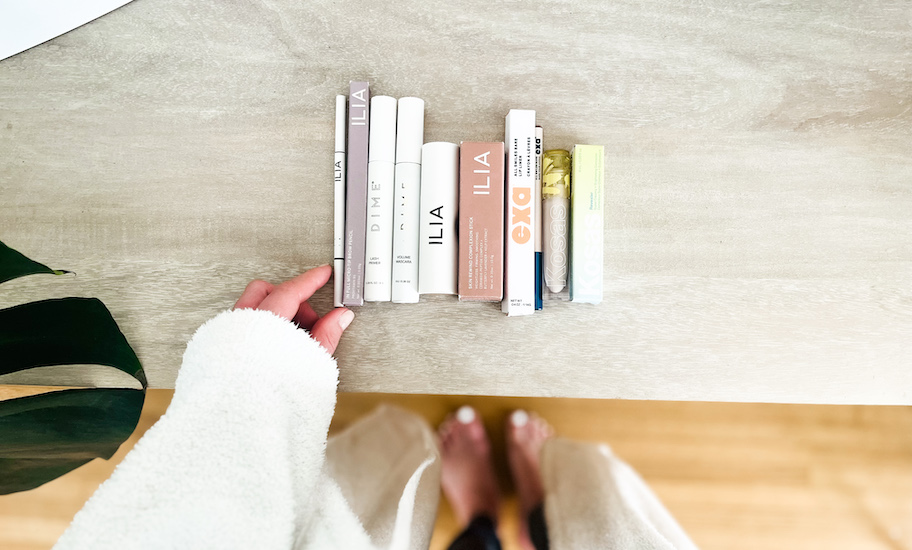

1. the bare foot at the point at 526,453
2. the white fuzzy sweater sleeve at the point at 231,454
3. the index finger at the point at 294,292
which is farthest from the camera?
the bare foot at the point at 526,453

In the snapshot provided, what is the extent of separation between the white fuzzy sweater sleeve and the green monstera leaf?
0.32 ft

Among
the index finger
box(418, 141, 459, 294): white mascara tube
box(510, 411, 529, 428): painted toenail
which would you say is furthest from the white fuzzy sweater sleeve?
box(510, 411, 529, 428): painted toenail

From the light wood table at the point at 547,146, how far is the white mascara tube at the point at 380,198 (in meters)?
0.04

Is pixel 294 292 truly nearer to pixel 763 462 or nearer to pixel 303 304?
pixel 303 304

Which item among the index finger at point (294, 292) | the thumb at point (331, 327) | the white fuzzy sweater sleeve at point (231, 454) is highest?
the index finger at point (294, 292)

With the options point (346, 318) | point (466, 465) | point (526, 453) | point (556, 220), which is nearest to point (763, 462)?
point (526, 453)

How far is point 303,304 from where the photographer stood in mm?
577

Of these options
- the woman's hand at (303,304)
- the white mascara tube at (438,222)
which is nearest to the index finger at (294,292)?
the woman's hand at (303,304)

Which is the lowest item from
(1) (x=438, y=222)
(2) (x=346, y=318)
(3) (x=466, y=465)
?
(3) (x=466, y=465)

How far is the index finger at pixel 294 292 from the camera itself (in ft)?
1.74

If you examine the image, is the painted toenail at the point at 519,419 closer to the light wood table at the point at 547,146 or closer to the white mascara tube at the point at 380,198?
the light wood table at the point at 547,146

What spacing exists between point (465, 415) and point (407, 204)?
461mm

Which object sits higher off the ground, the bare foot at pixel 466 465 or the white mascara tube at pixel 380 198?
the white mascara tube at pixel 380 198

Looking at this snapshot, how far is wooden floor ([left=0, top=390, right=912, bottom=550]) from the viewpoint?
861mm
